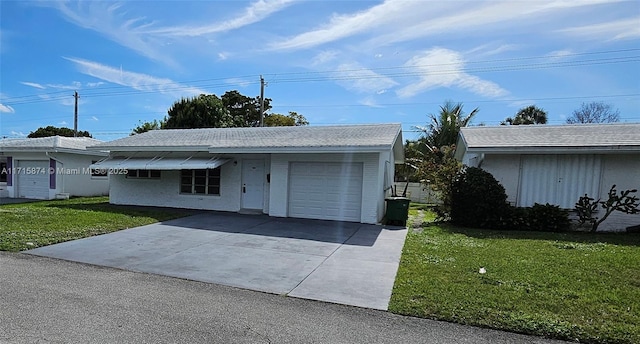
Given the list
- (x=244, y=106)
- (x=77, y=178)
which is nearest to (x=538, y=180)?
(x=77, y=178)

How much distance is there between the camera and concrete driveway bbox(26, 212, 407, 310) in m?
5.57

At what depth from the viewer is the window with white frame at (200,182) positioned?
49.1 ft

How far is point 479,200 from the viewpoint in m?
11.3

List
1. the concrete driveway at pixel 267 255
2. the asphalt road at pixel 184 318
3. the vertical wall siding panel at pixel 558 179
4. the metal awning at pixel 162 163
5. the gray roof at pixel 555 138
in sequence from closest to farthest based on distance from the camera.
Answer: the asphalt road at pixel 184 318, the concrete driveway at pixel 267 255, the gray roof at pixel 555 138, the vertical wall siding panel at pixel 558 179, the metal awning at pixel 162 163

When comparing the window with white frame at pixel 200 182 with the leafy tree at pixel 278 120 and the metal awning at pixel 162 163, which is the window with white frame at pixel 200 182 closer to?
the metal awning at pixel 162 163

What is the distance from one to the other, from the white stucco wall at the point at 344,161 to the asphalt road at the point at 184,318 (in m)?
7.32

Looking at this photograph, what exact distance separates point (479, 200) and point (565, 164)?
3153 millimetres

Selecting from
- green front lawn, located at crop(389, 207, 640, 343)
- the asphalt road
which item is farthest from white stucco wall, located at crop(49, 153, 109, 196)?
green front lawn, located at crop(389, 207, 640, 343)

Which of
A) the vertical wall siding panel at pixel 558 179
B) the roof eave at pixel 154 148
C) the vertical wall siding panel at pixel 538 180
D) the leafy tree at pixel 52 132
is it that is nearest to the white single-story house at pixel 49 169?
the roof eave at pixel 154 148

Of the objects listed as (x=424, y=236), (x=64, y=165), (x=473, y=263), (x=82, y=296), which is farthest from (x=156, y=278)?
(x=64, y=165)

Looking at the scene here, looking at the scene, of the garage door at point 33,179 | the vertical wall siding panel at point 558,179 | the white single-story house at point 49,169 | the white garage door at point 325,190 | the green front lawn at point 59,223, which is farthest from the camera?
the garage door at point 33,179

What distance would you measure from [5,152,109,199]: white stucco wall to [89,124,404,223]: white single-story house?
12.6 feet

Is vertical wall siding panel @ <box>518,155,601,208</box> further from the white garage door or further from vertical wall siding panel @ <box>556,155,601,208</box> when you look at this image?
the white garage door

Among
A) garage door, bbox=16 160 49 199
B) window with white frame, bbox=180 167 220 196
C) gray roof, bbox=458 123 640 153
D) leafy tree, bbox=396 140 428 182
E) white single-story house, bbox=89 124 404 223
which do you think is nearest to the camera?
gray roof, bbox=458 123 640 153
